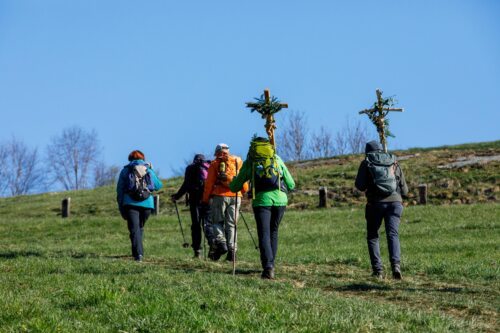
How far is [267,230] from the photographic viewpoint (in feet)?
40.6

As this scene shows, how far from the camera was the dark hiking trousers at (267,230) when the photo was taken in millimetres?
12258

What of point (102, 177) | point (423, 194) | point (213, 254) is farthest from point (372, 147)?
point (102, 177)

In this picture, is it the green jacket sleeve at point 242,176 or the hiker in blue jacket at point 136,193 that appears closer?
the green jacket sleeve at point 242,176

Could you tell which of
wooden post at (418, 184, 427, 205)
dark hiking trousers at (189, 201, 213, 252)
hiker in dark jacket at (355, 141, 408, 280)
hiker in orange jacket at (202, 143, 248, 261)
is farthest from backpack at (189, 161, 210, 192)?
wooden post at (418, 184, 427, 205)

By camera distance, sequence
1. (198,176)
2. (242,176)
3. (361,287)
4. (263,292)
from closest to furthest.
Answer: (263,292) → (361,287) → (242,176) → (198,176)

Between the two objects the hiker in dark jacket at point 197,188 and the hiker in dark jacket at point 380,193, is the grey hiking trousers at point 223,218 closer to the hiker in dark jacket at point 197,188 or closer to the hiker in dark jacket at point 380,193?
the hiker in dark jacket at point 197,188

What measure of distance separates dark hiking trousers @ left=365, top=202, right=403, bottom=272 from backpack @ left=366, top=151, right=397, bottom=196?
0.25m

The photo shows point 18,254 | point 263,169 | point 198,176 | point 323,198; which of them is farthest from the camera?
point 323,198

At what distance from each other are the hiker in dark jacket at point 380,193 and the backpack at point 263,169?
51.9 inches

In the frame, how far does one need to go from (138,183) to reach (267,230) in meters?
3.78

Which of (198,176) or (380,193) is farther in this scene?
(198,176)

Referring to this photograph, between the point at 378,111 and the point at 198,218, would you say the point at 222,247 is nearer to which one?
the point at 198,218

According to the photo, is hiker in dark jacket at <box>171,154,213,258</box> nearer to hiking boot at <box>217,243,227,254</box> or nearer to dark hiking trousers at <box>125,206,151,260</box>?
hiking boot at <box>217,243,227,254</box>

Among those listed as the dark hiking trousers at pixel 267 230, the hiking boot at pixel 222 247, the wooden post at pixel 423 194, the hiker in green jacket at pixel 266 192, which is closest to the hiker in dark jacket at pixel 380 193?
the hiker in green jacket at pixel 266 192
